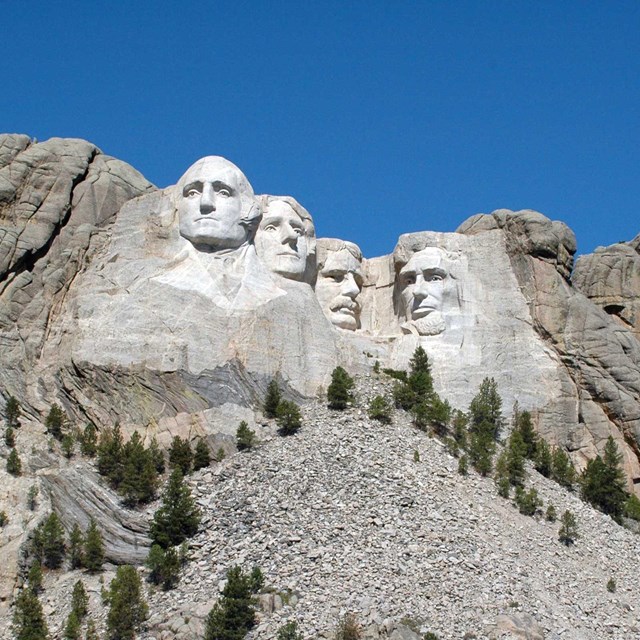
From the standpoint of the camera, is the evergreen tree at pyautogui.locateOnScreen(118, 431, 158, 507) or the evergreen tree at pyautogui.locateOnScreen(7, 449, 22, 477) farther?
the evergreen tree at pyautogui.locateOnScreen(7, 449, 22, 477)

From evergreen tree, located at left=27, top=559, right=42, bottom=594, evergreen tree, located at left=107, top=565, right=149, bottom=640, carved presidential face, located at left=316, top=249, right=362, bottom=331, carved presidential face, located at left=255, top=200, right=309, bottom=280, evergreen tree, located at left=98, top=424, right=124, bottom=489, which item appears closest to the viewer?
evergreen tree, located at left=107, top=565, right=149, bottom=640

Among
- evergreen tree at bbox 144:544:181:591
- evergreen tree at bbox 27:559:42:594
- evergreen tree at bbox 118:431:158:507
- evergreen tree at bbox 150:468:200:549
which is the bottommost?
evergreen tree at bbox 27:559:42:594

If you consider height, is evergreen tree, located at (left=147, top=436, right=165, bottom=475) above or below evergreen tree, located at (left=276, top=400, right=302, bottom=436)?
below

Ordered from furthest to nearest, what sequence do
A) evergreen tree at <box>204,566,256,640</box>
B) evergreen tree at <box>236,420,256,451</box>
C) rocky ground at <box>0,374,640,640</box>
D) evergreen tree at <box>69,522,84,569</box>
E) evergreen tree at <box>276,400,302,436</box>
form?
evergreen tree at <box>276,400,302,436</box>, evergreen tree at <box>236,420,256,451</box>, evergreen tree at <box>69,522,84,569</box>, rocky ground at <box>0,374,640,640</box>, evergreen tree at <box>204,566,256,640</box>

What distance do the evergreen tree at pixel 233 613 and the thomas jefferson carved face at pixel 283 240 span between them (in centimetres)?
1134

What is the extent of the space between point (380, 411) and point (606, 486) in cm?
527

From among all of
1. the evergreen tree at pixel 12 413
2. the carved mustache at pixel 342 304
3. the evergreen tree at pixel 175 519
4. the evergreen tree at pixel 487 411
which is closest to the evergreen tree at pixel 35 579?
the evergreen tree at pixel 175 519

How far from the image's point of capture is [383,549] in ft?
123

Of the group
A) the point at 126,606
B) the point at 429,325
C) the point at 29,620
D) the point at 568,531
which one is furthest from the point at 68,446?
the point at 568,531

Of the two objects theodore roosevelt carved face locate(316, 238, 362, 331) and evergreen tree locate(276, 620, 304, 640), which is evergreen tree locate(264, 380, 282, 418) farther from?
evergreen tree locate(276, 620, 304, 640)

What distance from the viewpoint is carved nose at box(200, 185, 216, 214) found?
44.8 metres

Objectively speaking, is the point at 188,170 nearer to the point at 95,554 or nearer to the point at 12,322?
the point at 12,322

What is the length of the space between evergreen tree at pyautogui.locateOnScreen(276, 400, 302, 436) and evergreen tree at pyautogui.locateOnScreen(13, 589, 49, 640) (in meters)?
7.33

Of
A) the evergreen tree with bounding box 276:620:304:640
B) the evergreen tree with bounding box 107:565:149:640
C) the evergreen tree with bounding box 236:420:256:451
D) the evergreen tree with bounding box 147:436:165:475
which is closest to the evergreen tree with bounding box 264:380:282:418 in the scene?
the evergreen tree with bounding box 236:420:256:451
